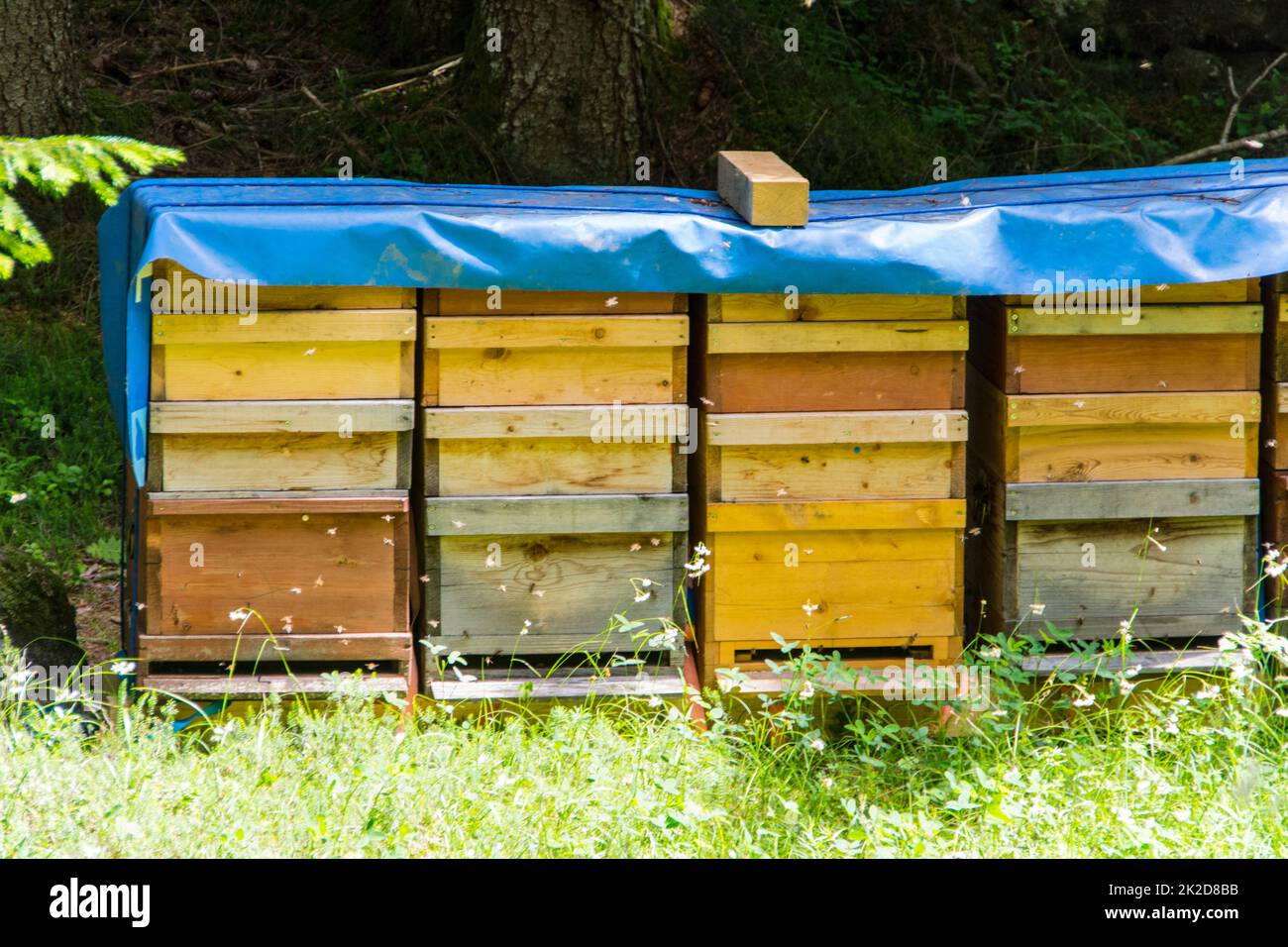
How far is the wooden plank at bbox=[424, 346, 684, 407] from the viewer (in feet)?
14.1

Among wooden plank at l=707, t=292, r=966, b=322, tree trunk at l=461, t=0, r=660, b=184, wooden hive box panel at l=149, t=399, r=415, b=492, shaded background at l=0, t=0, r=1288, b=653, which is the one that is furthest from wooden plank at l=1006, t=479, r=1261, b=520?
tree trunk at l=461, t=0, r=660, b=184

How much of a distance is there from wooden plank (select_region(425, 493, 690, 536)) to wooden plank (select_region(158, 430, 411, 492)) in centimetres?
18

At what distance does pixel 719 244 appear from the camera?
4.20m

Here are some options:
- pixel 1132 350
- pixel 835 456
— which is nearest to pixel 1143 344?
pixel 1132 350

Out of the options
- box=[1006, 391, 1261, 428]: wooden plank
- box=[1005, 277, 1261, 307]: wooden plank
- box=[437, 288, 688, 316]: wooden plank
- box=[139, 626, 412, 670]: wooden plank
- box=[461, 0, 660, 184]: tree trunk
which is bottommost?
box=[139, 626, 412, 670]: wooden plank

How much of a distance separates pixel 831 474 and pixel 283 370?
1.63 meters

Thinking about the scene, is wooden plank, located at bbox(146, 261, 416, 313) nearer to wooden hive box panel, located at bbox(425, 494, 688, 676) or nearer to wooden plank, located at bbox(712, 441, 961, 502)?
wooden hive box panel, located at bbox(425, 494, 688, 676)

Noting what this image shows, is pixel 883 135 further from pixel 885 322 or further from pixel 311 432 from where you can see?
pixel 311 432

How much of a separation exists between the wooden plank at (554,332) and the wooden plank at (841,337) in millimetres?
149

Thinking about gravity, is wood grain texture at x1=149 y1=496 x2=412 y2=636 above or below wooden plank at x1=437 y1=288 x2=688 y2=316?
below

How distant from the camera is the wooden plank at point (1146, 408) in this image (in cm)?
439

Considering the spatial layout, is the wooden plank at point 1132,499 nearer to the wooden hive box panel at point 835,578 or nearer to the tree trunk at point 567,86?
the wooden hive box panel at point 835,578

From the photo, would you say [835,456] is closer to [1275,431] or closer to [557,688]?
[557,688]

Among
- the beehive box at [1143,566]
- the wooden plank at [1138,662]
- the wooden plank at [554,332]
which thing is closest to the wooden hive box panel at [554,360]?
the wooden plank at [554,332]
